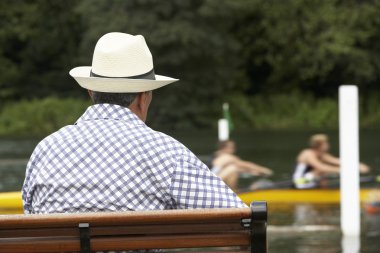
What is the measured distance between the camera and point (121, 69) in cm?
380

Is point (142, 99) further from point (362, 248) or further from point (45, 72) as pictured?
point (45, 72)

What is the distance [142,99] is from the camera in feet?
12.5

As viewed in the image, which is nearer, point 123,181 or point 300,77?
point 123,181

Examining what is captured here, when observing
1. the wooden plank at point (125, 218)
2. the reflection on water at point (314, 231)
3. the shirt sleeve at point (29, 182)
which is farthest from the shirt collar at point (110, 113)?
the reflection on water at point (314, 231)

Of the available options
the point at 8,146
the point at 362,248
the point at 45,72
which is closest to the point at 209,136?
the point at 8,146

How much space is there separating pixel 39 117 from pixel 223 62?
825 centimetres

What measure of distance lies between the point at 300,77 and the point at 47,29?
38.5ft

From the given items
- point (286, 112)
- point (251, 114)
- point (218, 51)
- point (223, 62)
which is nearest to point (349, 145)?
point (218, 51)

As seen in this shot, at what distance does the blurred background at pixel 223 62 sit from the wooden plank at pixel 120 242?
1599 inches

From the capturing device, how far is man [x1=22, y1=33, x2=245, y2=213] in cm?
359

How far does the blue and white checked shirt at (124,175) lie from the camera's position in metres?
3.58

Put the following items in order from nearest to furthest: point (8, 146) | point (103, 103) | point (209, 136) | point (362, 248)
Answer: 1. point (103, 103)
2. point (362, 248)
3. point (8, 146)
4. point (209, 136)

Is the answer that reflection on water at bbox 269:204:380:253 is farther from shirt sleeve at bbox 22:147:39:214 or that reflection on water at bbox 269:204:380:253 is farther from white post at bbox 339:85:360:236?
shirt sleeve at bbox 22:147:39:214

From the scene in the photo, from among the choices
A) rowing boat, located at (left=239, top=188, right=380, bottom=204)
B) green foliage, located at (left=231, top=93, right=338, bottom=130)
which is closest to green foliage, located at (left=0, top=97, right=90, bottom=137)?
green foliage, located at (left=231, top=93, right=338, bottom=130)
